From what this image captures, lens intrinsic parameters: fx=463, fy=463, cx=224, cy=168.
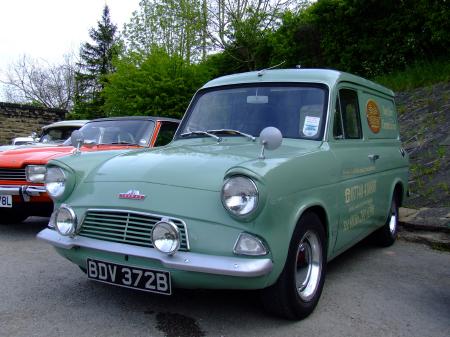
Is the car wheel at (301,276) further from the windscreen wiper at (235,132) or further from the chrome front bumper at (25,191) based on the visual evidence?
the chrome front bumper at (25,191)

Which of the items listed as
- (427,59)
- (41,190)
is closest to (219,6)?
(427,59)

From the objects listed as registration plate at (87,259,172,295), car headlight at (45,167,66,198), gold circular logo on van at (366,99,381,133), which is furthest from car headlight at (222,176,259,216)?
gold circular logo on van at (366,99,381,133)

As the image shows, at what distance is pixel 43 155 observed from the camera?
556 centimetres

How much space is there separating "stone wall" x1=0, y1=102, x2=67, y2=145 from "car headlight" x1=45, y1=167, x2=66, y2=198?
53.9 feet

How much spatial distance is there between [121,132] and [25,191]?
1.51m

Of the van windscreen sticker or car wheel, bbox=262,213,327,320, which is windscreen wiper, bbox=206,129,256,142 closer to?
the van windscreen sticker

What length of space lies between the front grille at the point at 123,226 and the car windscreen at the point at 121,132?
2.97 m

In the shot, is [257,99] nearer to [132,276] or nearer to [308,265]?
[308,265]

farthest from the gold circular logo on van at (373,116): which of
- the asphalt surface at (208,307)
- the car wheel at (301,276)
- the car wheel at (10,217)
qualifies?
the car wheel at (10,217)

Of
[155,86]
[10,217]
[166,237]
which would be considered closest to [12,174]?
[10,217]

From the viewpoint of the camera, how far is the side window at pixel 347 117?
3982mm

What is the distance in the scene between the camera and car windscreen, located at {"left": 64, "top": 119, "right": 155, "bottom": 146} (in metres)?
6.08

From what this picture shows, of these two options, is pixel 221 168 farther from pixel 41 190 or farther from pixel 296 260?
pixel 41 190

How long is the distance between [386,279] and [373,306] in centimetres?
80
